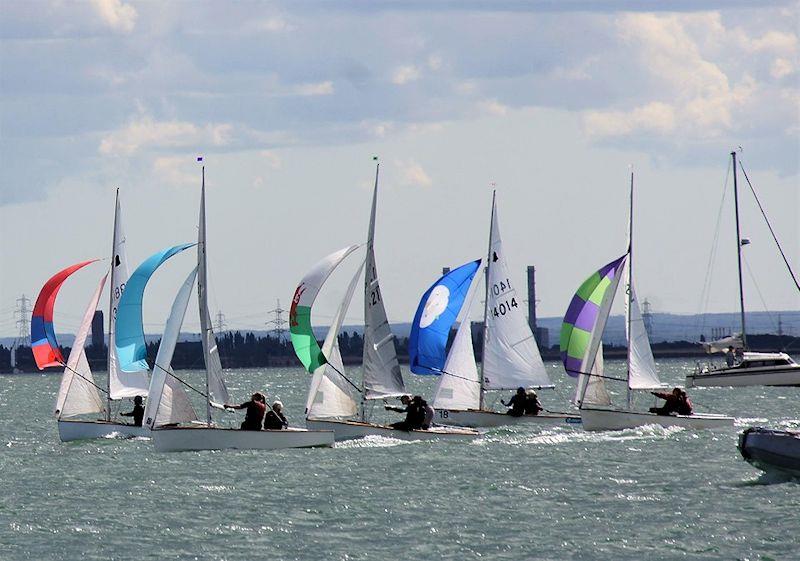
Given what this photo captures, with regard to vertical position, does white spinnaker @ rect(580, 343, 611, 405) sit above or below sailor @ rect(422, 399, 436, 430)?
above

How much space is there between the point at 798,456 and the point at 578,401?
13519 mm

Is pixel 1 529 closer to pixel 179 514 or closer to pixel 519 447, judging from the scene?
pixel 179 514

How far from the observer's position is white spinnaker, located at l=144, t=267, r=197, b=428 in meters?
42.1

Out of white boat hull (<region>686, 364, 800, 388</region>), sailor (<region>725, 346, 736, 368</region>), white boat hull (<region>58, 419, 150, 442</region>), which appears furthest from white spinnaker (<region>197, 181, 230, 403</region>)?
sailor (<region>725, 346, 736, 368</region>)

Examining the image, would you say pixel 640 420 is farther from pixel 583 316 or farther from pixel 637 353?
pixel 583 316

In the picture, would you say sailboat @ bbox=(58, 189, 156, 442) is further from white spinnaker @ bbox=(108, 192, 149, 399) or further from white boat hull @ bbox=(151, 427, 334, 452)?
white boat hull @ bbox=(151, 427, 334, 452)

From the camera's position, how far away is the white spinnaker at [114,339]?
47.4 metres

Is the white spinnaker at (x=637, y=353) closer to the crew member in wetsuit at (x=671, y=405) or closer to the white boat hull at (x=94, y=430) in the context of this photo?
the crew member in wetsuit at (x=671, y=405)

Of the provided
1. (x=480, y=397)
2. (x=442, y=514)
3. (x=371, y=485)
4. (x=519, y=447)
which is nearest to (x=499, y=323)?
(x=480, y=397)

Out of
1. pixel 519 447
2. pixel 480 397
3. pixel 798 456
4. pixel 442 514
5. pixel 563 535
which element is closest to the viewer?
pixel 563 535

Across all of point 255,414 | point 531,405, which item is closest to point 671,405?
point 531,405

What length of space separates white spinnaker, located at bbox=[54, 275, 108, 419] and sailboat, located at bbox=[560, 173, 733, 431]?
1254cm

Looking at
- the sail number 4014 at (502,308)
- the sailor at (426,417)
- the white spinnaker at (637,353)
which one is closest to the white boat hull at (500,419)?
the white spinnaker at (637,353)

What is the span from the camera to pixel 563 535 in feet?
92.6
